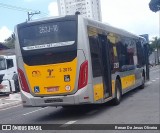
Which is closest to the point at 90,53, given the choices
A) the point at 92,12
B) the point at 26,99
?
the point at 26,99

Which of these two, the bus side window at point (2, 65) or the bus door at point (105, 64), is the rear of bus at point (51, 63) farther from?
the bus side window at point (2, 65)

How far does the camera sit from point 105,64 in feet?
48.1

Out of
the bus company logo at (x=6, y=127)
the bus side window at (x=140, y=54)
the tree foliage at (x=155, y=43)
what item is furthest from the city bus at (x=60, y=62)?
the tree foliage at (x=155, y=43)

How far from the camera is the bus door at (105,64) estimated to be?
14391 millimetres

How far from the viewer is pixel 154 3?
32.8 metres

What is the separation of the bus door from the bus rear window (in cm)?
179

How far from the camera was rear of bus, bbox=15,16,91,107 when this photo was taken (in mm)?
12703

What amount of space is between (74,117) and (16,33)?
3369 mm

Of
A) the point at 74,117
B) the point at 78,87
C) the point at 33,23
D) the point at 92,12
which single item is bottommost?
the point at 74,117

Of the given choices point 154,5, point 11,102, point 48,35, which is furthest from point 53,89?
point 154,5

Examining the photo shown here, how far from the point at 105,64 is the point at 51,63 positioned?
8.20ft

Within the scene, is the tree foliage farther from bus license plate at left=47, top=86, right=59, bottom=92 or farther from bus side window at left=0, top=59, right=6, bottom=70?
bus license plate at left=47, top=86, right=59, bottom=92

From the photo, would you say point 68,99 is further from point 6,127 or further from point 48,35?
Answer: point 48,35

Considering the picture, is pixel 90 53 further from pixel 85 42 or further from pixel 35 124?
pixel 35 124
